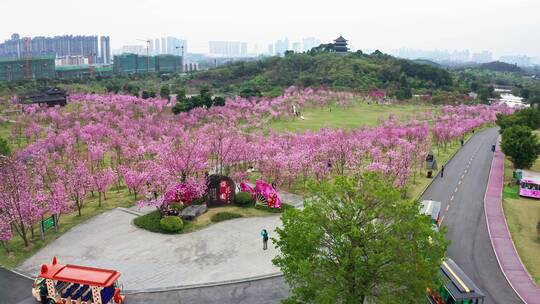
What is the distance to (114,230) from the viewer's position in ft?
99.0

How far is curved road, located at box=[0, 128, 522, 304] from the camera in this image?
2189 cm

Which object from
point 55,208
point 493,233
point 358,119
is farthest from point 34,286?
point 358,119

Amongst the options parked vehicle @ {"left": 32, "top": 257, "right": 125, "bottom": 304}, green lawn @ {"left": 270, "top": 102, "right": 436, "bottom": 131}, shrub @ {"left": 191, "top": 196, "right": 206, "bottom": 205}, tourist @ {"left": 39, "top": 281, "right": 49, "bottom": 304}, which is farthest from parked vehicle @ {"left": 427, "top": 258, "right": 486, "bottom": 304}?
green lawn @ {"left": 270, "top": 102, "right": 436, "bottom": 131}

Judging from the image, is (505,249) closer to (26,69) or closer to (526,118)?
(526,118)

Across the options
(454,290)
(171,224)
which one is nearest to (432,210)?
(454,290)

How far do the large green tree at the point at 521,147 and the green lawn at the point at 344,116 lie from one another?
27.0m

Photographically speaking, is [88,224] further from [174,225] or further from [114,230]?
[174,225]

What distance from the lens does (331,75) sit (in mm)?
136000

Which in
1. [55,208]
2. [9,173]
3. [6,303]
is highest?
[9,173]

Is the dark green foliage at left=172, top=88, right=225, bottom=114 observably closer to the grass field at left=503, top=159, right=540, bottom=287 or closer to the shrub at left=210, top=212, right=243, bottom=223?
the shrub at left=210, top=212, right=243, bottom=223

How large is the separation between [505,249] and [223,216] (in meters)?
19.6

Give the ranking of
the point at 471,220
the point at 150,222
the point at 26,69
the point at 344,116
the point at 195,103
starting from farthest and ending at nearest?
the point at 26,69 → the point at 344,116 → the point at 195,103 → the point at 471,220 → the point at 150,222

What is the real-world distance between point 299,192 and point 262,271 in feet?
48.9

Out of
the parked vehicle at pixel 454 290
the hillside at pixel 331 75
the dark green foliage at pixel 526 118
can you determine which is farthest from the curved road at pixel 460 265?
the hillside at pixel 331 75
